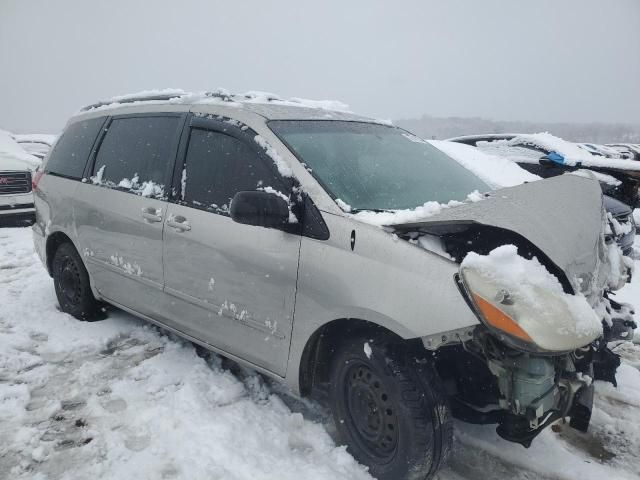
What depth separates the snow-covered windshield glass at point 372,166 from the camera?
8.31 ft

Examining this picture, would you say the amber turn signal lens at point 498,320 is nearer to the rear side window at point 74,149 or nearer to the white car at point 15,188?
the rear side window at point 74,149

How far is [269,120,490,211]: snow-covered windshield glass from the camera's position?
2.53m

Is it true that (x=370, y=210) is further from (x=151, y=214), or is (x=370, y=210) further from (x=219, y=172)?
(x=151, y=214)

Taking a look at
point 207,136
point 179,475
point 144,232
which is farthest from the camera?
point 144,232

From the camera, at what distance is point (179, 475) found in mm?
2287

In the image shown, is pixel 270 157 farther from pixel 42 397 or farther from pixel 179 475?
pixel 42 397

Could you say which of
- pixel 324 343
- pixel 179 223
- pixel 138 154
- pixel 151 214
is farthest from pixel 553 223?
pixel 138 154

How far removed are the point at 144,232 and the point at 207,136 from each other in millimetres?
795

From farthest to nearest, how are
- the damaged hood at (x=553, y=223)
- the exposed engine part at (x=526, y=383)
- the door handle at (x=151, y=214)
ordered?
the door handle at (x=151, y=214) < the damaged hood at (x=553, y=223) < the exposed engine part at (x=526, y=383)

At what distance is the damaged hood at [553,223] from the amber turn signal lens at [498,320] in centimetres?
33

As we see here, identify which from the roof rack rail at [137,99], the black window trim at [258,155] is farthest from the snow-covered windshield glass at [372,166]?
the roof rack rail at [137,99]

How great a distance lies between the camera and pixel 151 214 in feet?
10.3

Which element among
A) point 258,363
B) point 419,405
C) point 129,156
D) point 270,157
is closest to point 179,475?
point 258,363

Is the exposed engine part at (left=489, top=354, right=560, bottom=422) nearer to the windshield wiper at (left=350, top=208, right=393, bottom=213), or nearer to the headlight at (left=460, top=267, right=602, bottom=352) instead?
the headlight at (left=460, top=267, right=602, bottom=352)
